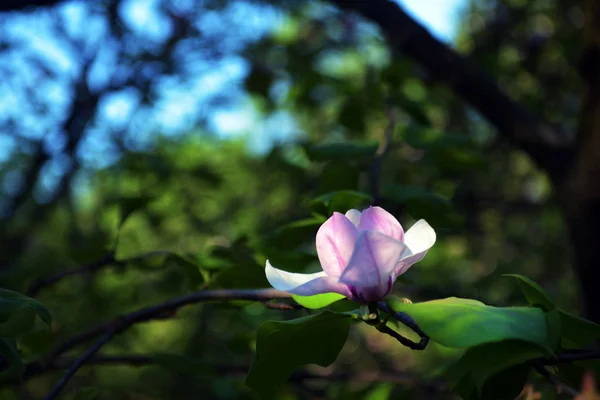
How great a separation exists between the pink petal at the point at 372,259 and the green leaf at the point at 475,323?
0.05m

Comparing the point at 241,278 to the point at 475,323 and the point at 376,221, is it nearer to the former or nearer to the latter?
the point at 376,221

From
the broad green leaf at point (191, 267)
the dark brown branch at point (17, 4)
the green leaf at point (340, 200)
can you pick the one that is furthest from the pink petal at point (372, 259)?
the dark brown branch at point (17, 4)

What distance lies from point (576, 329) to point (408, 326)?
18 cm

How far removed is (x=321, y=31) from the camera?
11.1 ft

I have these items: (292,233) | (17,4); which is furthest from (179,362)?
(17,4)

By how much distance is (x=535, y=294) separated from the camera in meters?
0.62

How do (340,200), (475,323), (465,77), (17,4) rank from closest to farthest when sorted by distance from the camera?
(475,323) → (340,200) → (17,4) → (465,77)

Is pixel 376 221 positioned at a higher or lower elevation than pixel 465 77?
higher

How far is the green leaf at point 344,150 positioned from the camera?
3.62 ft

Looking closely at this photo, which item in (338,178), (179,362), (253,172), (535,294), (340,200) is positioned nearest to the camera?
(535,294)

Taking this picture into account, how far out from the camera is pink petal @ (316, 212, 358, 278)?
608 mm

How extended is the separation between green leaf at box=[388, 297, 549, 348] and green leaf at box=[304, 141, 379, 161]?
0.57 metres

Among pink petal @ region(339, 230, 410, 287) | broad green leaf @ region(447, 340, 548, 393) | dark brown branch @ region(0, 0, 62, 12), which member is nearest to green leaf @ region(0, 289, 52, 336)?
pink petal @ region(339, 230, 410, 287)

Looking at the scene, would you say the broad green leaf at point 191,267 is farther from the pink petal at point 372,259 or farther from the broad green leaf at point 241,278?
the pink petal at point 372,259
